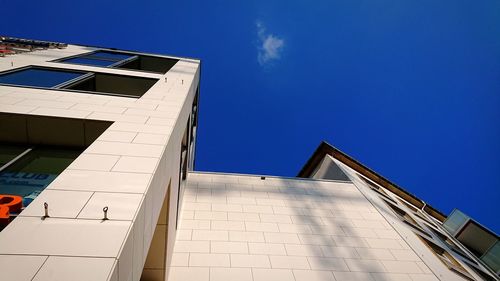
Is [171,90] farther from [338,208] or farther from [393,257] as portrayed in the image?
[393,257]

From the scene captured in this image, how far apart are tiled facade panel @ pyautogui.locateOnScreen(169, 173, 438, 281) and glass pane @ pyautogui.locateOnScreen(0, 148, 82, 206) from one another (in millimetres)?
3597

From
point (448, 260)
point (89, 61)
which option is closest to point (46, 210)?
point (89, 61)

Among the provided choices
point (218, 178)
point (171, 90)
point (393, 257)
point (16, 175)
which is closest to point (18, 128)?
point (16, 175)

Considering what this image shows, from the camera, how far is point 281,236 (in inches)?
320

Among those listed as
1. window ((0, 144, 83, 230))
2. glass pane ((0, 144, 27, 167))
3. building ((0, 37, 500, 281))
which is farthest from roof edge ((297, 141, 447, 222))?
glass pane ((0, 144, 27, 167))

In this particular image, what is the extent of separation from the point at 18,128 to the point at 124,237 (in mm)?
3597

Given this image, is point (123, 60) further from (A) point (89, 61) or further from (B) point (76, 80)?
(B) point (76, 80)

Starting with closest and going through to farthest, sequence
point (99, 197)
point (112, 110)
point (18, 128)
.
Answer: point (99, 197) → point (18, 128) → point (112, 110)

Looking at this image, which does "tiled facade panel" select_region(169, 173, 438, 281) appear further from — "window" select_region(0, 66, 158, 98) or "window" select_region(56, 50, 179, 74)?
"window" select_region(56, 50, 179, 74)

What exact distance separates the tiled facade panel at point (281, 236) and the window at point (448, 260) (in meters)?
1.31

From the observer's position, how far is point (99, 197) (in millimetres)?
2863

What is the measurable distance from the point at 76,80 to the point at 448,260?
41.4ft

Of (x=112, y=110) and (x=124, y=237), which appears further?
(x=112, y=110)

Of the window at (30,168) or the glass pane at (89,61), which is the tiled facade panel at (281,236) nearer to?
the window at (30,168)
